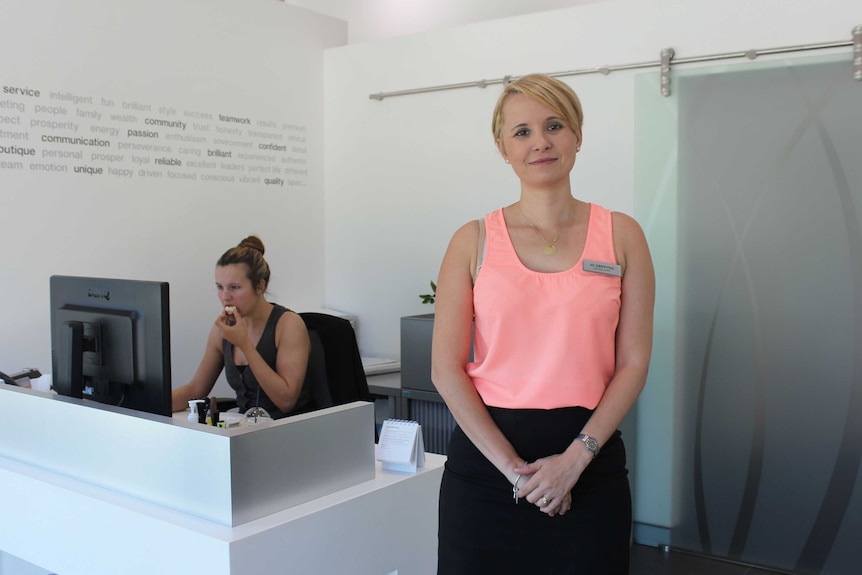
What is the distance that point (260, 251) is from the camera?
3.48 m

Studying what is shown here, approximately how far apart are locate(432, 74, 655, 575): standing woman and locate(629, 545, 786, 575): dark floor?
225cm

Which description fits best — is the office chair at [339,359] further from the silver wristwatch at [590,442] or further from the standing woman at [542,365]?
the silver wristwatch at [590,442]

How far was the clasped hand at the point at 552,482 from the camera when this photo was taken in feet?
5.04

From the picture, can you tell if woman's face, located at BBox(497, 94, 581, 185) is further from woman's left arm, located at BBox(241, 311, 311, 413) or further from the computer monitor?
woman's left arm, located at BBox(241, 311, 311, 413)

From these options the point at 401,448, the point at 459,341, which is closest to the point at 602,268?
the point at 459,341

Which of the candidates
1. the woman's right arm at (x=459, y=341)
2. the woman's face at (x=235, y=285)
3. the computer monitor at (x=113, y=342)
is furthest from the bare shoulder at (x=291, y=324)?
the woman's right arm at (x=459, y=341)

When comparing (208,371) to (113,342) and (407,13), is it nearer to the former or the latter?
(113,342)

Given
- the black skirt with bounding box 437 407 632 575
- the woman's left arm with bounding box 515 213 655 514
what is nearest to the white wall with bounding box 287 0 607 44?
the woman's left arm with bounding box 515 213 655 514

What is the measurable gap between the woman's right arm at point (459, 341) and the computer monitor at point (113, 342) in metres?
0.76

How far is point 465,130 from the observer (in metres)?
4.61

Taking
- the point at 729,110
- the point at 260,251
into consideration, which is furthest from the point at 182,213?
the point at 729,110

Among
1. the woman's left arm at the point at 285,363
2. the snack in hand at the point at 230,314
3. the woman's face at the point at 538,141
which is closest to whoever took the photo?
the woman's face at the point at 538,141

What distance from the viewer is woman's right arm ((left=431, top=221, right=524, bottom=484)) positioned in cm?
162

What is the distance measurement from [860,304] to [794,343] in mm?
302
